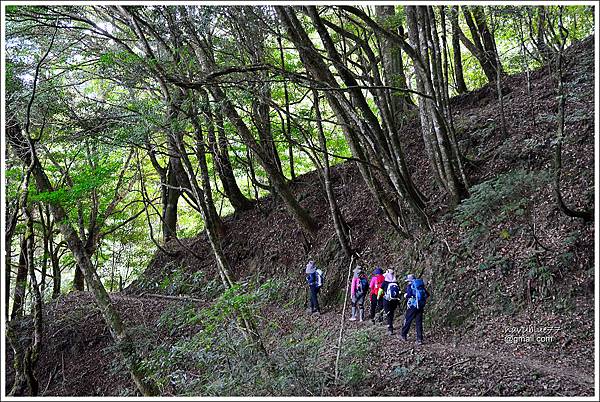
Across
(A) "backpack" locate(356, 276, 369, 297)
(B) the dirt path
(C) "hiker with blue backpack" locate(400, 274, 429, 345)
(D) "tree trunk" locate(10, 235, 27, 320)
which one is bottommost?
(B) the dirt path

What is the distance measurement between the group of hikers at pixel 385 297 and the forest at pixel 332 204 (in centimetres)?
5

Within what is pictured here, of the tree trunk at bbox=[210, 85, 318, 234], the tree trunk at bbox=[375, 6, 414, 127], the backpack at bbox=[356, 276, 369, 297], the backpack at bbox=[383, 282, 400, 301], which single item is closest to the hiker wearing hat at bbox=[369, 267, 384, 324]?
the backpack at bbox=[356, 276, 369, 297]

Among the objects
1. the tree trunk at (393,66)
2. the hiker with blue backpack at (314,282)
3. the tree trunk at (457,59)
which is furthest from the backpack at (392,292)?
the tree trunk at (457,59)

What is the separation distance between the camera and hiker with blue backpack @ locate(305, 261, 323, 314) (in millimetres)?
10531

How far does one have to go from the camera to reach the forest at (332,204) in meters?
6.48

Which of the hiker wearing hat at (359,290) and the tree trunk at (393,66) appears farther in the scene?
the tree trunk at (393,66)

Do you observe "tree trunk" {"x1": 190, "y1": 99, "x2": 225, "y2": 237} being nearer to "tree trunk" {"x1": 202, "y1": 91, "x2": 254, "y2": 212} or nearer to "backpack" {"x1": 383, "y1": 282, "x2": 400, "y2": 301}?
"tree trunk" {"x1": 202, "y1": 91, "x2": 254, "y2": 212}

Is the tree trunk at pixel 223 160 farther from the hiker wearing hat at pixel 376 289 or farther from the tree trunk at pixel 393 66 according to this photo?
the hiker wearing hat at pixel 376 289

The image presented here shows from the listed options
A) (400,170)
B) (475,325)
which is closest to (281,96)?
(400,170)

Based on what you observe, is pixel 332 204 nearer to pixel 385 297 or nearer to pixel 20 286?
pixel 385 297

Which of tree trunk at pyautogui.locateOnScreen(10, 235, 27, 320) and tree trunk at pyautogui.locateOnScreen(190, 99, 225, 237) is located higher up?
tree trunk at pyautogui.locateOnScreen(190, 99, 225, 237)

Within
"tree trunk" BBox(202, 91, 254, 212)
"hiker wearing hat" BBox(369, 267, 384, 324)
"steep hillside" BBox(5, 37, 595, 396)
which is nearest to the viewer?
"steep hillside" BBox(5, 37, 595, 396)

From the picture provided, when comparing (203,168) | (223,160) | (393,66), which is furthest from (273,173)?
(393,66)

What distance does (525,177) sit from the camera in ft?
25.3
